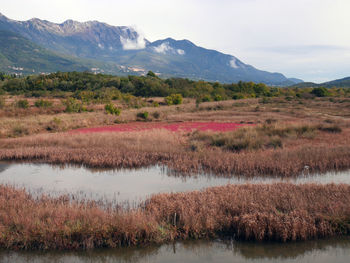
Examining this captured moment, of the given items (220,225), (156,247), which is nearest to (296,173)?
(220,225)

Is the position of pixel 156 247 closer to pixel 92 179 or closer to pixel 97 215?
Answer: pixel 97 215

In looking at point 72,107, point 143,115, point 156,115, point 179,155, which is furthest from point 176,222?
point 72,107

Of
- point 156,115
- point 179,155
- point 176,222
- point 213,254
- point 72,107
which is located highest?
point 72,107

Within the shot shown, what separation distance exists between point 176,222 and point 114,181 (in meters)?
4.63

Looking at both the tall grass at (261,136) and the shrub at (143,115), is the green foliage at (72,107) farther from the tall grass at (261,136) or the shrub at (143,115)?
the tall grass at (261,136)

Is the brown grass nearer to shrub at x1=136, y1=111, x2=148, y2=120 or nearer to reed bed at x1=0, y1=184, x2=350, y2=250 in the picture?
shrub at x1=136, y1=111, x2=148, y2=120

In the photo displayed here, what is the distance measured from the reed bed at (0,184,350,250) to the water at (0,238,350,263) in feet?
0.54

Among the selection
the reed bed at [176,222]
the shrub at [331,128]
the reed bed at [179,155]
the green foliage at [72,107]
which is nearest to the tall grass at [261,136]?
the shrub at [331,128]

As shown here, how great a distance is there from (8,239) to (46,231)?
32.2 inches

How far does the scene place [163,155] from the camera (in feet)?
45.3

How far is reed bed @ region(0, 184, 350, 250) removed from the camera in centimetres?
657

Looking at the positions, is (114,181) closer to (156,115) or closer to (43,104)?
(156,115)

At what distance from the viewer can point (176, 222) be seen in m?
7.23

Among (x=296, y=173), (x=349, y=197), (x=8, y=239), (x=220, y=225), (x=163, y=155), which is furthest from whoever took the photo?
(x=163, y=155)
